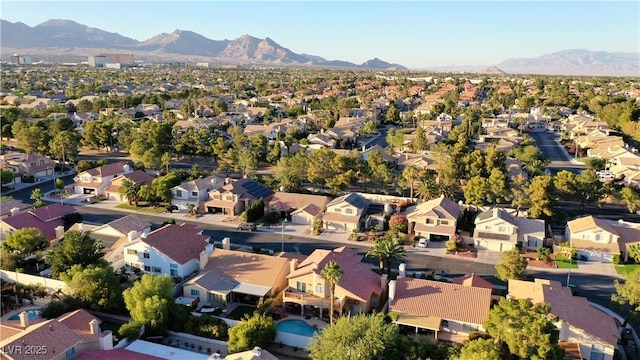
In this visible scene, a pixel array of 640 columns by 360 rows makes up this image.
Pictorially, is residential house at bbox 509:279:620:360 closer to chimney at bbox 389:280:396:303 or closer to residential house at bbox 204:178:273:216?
chimney at bbox 389:280:396:303

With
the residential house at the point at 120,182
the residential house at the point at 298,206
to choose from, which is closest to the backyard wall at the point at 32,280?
the residential house at the point at 120,182

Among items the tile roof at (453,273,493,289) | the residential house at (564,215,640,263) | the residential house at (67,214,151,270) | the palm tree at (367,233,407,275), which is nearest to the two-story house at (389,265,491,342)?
the tile roof at (453,273,493,289)

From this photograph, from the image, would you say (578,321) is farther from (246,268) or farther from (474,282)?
(246,268)

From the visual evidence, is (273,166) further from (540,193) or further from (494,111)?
(494,111)

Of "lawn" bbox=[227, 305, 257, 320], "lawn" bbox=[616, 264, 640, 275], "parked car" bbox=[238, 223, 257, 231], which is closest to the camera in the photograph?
"lawn" bbox=[227, 305, 257, 320]

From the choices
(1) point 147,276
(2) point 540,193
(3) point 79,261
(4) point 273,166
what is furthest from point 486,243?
(4) point 273,166

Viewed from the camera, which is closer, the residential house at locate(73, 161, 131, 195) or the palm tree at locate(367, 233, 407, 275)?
the palm tree at locate(367, 233, 407, 275)
